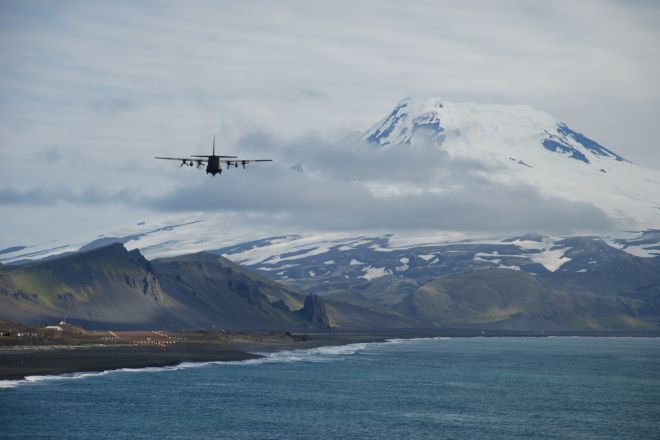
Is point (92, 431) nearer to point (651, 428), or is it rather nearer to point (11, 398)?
point (11, 398)

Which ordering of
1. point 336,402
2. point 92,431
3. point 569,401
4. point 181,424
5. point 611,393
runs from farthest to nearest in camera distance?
point 611,393, point 569,401, point 336,402, point 181,424, point 92,431

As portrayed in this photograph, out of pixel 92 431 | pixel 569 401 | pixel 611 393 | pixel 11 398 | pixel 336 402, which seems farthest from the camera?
pixel 611 393

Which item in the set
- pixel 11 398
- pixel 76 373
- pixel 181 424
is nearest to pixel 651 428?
pixel 181 424

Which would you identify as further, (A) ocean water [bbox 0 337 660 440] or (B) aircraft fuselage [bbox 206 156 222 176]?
(B) aircraft fuselage [bbox 206 156 222 176]

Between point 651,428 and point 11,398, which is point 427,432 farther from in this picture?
point 11,398

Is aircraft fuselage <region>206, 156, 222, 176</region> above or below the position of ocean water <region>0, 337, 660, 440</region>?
above

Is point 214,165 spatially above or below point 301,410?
above

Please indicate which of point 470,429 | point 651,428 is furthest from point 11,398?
point 651,428

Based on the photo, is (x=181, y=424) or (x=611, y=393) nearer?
(x=181, y=424)

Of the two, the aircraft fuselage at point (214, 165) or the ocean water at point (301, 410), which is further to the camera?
the aircraft fuselage at point (214, 165)

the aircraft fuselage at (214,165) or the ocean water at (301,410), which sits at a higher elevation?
the aircraft fuselage at (214,165)
